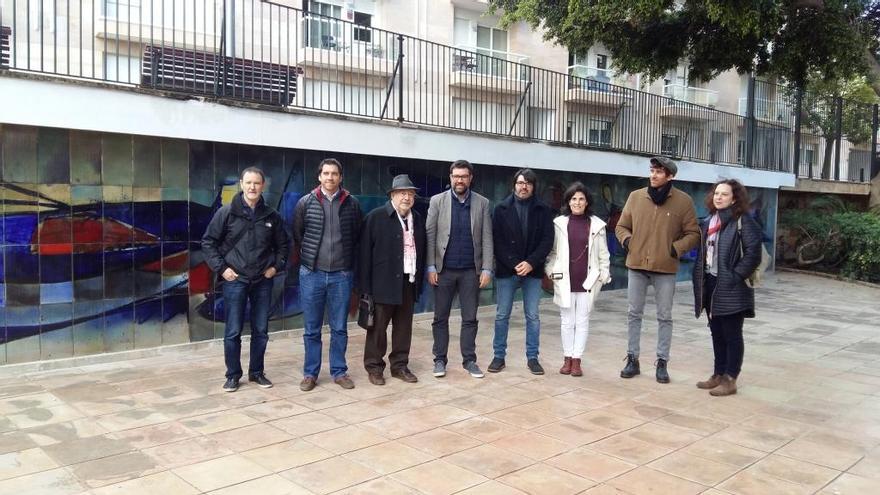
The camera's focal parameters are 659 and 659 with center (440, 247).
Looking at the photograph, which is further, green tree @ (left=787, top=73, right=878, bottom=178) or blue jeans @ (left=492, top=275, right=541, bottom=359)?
green tree @ (left=787, top=73, right=878, bottom=178)

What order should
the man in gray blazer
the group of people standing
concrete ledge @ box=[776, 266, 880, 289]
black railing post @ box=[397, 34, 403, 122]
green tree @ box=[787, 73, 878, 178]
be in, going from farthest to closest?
green tree @ box=[787, 73, 878, 178], concrete ledge @ box=[776, 266, 880, 289], black railing post @ box=[397, 34, 403, 122], the man in gray blazer, the group of people standing

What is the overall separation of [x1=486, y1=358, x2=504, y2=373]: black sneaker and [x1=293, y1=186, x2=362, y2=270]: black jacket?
1.68m

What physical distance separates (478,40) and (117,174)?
1881 cm

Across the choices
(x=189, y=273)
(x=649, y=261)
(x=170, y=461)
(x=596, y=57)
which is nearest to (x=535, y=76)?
(x=649, y=261)

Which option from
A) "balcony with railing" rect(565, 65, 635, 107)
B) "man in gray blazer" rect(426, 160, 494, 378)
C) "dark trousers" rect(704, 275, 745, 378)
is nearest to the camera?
"dark trousers" rect(704, 275, 745, 378)

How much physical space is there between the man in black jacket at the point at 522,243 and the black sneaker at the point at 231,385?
91.4 inches

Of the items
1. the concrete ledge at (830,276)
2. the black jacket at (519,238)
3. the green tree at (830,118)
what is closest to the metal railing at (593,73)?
the green tree at (830,118)

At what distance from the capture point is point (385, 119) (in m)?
8.23

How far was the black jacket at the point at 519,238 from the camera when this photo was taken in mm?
6062

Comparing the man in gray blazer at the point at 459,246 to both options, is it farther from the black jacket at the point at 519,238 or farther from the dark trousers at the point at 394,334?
the dark trousers at the point at 394,334

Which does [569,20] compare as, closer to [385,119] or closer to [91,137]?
[385,119]

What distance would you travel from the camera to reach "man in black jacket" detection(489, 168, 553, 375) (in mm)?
6051

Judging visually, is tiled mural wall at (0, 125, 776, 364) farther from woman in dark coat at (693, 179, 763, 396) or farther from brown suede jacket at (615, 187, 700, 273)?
woman in dark coat at (693, 179, 763, 396)

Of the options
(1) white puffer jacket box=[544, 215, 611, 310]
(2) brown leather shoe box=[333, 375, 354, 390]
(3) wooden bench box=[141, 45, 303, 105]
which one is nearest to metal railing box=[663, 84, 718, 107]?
(3) wooden bench box=[141, 45, 303, 105]
